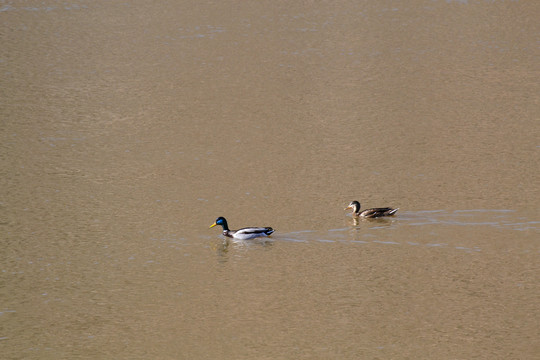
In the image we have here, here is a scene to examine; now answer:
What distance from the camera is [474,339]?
377 inches

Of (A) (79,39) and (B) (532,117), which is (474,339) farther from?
(A) (79,39)

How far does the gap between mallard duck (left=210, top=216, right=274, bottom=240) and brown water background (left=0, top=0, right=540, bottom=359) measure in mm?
132

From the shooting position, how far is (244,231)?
42.0ft

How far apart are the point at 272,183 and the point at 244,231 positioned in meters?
2.40

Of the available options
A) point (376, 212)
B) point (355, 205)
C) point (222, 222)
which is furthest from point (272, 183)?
point (376, 212)

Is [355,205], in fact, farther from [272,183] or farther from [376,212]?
[272,183]

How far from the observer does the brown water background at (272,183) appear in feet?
33.4

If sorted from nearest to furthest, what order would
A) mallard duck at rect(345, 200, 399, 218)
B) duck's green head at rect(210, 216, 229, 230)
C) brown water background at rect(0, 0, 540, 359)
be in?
1. brown water background at rect(0, 0, 540, 359)
2. duck's green head at rect(210, 216, 229, 230)
3. mallard duck at rect(345, 200, 399, 218)

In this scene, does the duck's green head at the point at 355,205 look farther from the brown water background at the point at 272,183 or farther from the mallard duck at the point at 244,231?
the mallard duck at the point at 244,231

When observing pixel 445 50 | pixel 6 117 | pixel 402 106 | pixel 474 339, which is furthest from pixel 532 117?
pixel 6 117

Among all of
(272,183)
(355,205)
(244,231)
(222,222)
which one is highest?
(272,183)

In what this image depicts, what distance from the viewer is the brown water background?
1017 centimetres

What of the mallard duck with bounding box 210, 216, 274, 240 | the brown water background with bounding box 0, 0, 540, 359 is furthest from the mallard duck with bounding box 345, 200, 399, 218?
the mallard duck with bounding box 210, 216, 274, 240

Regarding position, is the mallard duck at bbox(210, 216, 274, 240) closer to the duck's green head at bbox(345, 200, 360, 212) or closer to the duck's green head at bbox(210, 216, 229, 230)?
the duck's green head at bbox(210, 216, 229, 230)
